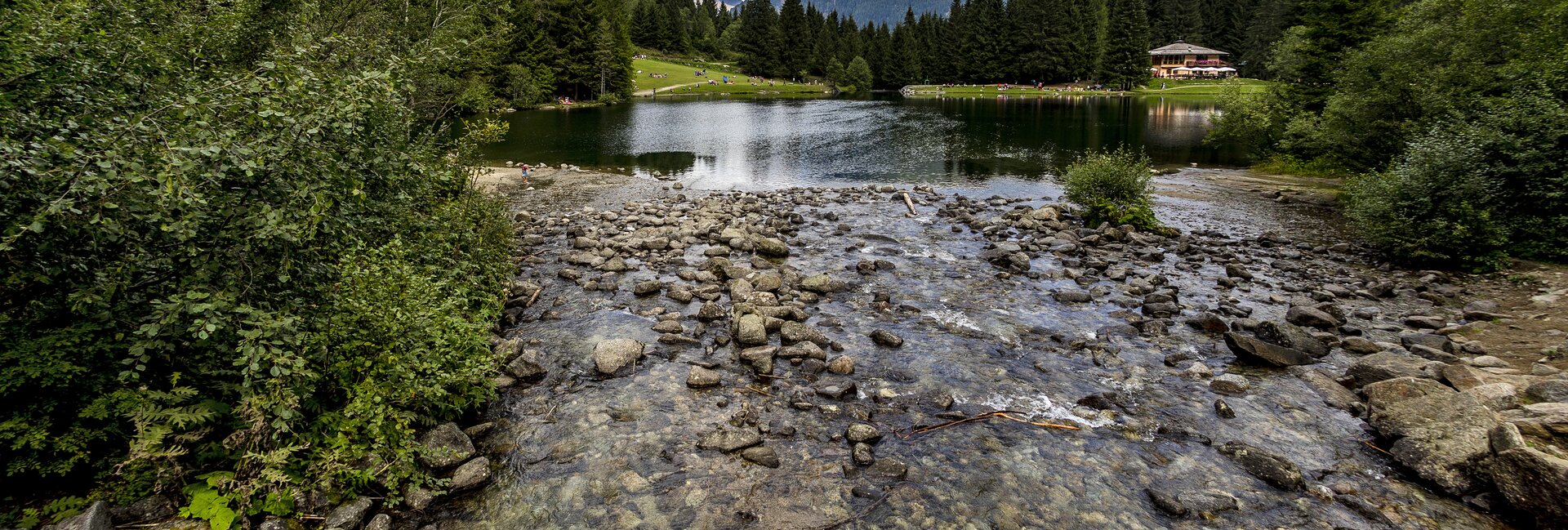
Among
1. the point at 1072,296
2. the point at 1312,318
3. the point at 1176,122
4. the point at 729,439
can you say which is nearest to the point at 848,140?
the point at 1176,122

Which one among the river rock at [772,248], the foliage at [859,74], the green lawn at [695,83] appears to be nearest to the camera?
the river rock at [772,248]

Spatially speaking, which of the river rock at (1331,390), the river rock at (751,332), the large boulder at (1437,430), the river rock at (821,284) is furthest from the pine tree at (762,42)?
the large boulder at (1437,430)

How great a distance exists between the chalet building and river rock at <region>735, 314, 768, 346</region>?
160m

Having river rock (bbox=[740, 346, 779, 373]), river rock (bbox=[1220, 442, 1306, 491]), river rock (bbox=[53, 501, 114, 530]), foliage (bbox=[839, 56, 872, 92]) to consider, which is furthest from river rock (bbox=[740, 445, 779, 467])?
foliage (bbox=[839, 56, 872, 92])

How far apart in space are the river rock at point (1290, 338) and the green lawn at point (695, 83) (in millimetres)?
116445

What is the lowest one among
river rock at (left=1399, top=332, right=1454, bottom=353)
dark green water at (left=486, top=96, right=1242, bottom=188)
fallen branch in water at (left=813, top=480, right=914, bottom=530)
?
fallen branch in water at (left=813, top=480, right=914, bottom=530)

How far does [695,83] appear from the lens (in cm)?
14075

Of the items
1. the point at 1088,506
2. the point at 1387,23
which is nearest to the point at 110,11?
the point at 1088,506

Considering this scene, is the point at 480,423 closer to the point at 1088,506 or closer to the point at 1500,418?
the point at 1088,506

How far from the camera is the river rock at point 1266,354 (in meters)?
13.4

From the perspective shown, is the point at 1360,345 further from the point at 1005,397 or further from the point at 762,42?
the point at 762,42

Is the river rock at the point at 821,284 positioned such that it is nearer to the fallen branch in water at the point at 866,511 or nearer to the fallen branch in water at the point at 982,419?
the fallen branch in water at the point at 982,419

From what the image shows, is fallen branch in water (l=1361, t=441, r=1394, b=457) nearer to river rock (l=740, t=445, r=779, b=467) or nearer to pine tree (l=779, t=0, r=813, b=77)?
river rock (l=740, t=445, r=779, b=467)

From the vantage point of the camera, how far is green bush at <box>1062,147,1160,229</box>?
26.3 m
